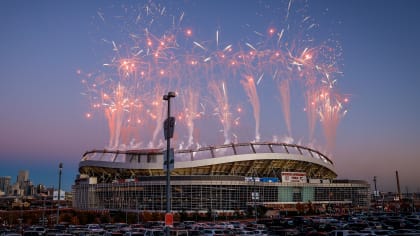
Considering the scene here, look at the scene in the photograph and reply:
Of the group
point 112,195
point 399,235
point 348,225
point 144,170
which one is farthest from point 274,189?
point 399,235

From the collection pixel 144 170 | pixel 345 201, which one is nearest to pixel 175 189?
pixel 144 170

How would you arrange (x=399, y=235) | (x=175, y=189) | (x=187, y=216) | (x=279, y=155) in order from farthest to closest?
(x=279, y=155) → (x=175, y=189) → (x=187, y=216) → (x=399, y=235)

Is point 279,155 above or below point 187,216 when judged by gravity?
above

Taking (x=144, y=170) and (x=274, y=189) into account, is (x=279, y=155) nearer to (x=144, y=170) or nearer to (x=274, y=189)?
(x=274, y=189)

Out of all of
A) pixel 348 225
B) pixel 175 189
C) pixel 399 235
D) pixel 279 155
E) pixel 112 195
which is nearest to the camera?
pixel 399 235

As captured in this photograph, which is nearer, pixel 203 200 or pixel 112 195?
pixel 203 200

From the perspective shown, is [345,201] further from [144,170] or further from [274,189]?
[144,170]
